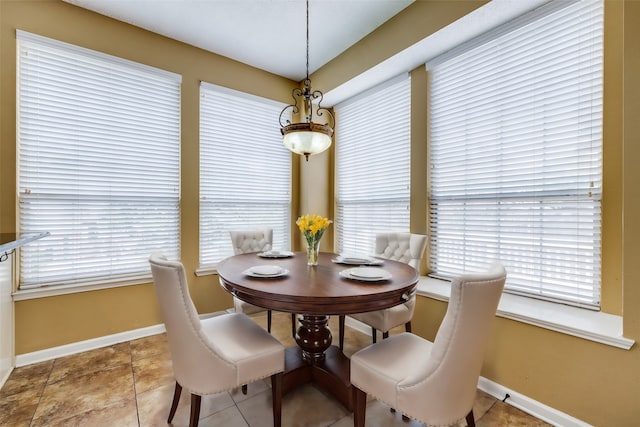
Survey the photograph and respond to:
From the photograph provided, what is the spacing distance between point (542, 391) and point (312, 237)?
171cm

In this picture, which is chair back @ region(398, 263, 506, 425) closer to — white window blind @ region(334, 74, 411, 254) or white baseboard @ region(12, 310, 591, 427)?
white baseboard @ region(12, 310, 591, 427)

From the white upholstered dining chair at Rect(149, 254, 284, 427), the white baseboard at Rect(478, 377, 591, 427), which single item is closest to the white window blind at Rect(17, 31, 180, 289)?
the white upholstered dining chair at Rect(149, 254, 284, 427)

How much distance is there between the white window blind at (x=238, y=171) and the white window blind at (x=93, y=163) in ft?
1.06

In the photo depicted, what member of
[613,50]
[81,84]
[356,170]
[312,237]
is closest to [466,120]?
[613,50]

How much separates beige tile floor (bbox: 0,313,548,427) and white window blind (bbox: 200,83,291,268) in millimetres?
1303

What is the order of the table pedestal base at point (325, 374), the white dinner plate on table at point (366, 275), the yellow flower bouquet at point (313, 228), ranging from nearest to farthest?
the white dinner plate on table at point (366, 275), the table pedestal base at point (325, 374), the yellow flower bouquet at point (313, 228)

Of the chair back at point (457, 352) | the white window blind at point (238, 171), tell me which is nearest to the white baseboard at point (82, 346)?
the white window blind at point (238, 171)

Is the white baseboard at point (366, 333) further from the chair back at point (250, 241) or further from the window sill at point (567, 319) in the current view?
the chair back at point (250, 241)

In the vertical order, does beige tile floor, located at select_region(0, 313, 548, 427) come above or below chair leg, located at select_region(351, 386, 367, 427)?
below

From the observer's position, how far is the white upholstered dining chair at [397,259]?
6.74 feet

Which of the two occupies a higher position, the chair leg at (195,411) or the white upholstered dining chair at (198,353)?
the white upholstered dining chair at (198,353)

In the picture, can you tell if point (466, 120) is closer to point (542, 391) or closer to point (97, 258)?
point (542, 391)

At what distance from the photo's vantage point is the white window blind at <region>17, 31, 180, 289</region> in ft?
7.51

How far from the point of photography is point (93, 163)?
2520 millimetres
